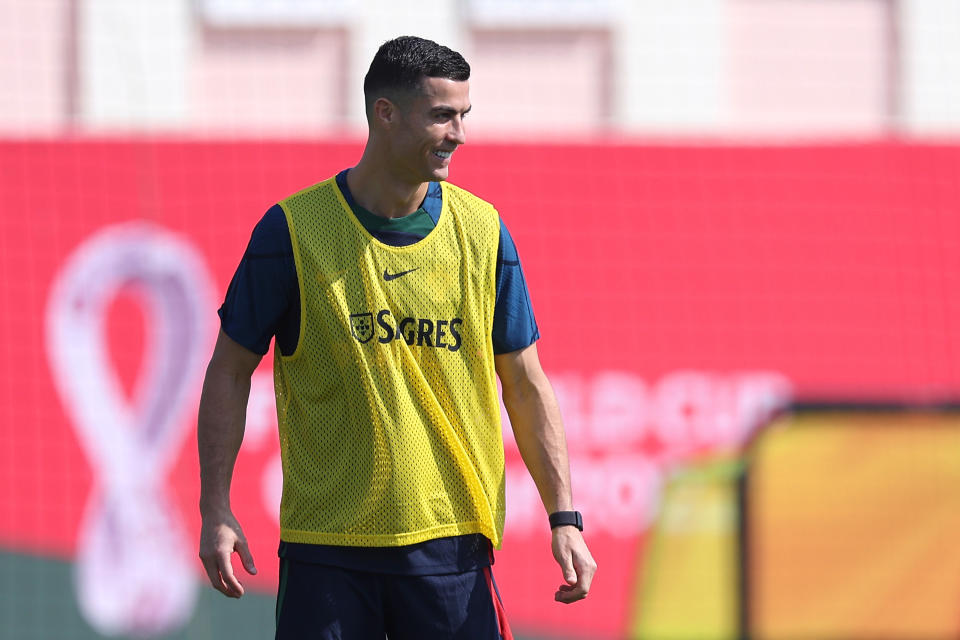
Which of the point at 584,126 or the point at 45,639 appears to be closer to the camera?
the point at 45,639

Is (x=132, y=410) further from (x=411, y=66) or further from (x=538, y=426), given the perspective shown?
(x=411, y=66)

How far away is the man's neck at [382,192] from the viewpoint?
2705mm

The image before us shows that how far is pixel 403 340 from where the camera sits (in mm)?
2680

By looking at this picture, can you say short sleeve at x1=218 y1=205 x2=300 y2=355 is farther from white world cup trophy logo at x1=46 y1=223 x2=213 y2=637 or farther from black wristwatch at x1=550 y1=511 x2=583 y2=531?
white world cup trophy logo at x1=46 y1=223 x2=213 y2=637

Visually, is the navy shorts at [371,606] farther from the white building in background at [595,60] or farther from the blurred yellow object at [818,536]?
the white building in background at [595,60]

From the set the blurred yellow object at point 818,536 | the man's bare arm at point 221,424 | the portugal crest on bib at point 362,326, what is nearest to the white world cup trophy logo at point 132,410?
the blurred yellow object at point 818,536

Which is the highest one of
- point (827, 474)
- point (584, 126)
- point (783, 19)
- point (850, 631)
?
point (783, 19)

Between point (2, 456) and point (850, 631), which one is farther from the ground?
point (2, 456)

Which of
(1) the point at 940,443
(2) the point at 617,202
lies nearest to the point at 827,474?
(1) the point at 940,443

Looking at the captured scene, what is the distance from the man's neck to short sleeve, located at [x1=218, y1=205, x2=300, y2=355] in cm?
17

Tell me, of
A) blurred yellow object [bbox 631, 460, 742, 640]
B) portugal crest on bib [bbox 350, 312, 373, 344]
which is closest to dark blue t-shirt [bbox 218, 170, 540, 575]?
portugal crest on bib [bbox 350, 312, 373, 344]

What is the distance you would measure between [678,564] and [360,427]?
11.9ft

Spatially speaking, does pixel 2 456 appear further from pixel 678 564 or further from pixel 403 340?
pixel 403 340

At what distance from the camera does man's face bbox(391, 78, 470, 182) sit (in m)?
2.64
